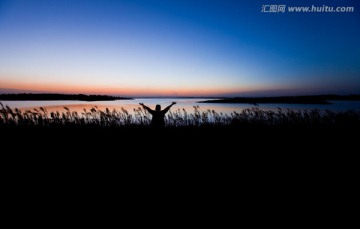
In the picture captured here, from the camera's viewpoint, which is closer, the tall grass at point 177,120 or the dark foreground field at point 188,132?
the dark foreground field at point 188,132

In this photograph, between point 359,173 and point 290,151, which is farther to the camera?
point 290,151

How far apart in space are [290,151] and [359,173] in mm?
2239

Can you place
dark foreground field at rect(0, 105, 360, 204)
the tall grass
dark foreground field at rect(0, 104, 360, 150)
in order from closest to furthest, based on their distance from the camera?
1. dark foreground field at rect(0, 105, 360, 204)
2. dark foreground field at rect(0, 104, 360, 150)
3. the tall grass

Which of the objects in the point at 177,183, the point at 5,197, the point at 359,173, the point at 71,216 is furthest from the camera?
the point at 359,173

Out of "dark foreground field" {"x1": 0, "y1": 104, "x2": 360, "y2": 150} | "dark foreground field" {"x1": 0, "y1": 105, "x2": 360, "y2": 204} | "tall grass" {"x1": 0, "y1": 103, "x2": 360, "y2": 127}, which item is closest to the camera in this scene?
"dark foreground field" {"x1": 0, "y1": 105, "x2": 360, "y2": 204}

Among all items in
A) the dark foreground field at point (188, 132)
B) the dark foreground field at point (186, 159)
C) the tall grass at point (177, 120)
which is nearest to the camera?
the dark foreground field at point (186, 159)

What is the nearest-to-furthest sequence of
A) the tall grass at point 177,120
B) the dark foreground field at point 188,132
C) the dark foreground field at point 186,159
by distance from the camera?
the dark foreground field at point 186,159, the dark foreground field at point 188,132, the tall grass at point 177,120

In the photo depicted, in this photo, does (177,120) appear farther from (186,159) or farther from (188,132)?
(186,159)

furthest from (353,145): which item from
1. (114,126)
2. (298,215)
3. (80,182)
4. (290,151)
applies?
(114,126)

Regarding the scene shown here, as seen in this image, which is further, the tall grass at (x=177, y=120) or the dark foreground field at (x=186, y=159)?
the tall grass at (x=177, y=120)

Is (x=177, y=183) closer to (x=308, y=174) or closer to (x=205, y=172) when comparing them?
(x=205, y=172)

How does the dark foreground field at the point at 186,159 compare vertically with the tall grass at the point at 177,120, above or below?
below

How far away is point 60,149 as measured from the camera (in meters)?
9.09

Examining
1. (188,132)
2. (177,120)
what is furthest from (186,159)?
(177,120)
